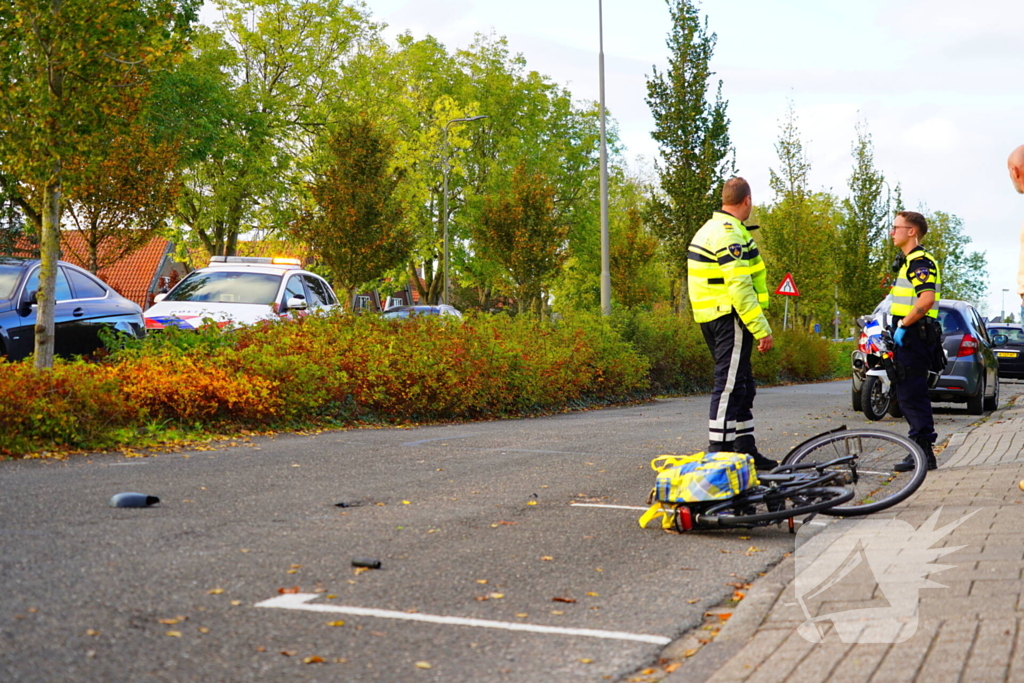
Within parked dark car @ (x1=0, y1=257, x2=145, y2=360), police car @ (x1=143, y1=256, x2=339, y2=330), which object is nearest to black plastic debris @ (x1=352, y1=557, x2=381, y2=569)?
parked dark car @ (x1=0, y1=257, x2=145, y2=360)

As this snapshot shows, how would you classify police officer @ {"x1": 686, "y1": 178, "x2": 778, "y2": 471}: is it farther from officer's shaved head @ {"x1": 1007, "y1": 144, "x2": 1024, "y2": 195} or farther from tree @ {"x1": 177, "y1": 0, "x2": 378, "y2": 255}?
tree @ {"x1": 177, "y1": 0, "x2": 378, "y2": 255}

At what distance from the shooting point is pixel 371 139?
28.2 m

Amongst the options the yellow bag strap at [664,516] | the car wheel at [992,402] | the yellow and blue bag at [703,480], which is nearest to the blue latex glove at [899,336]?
the yellow and blue bag at [703,480]

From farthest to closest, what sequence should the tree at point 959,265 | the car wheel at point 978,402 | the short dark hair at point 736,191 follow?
the tree at point 959,265, the car wheel at point 978,402, the short dark hair at point 736,191

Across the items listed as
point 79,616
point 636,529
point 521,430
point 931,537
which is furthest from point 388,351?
point 79,616

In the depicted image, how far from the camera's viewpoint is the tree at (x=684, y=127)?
1191 inches

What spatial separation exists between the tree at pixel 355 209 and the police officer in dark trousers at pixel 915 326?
65.8 feet

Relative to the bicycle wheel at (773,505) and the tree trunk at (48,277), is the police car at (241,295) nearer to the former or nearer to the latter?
the tree trunk at (48,277)

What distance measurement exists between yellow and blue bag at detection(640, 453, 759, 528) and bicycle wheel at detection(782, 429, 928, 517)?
1.95ft

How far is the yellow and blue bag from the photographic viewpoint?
18.9 feet

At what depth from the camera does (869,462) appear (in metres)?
6.39

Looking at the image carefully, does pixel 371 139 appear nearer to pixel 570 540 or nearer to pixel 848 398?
pixel 848 398

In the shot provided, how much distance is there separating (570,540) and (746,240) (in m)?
2.75

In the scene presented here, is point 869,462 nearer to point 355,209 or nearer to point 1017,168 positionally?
point 1017,168
